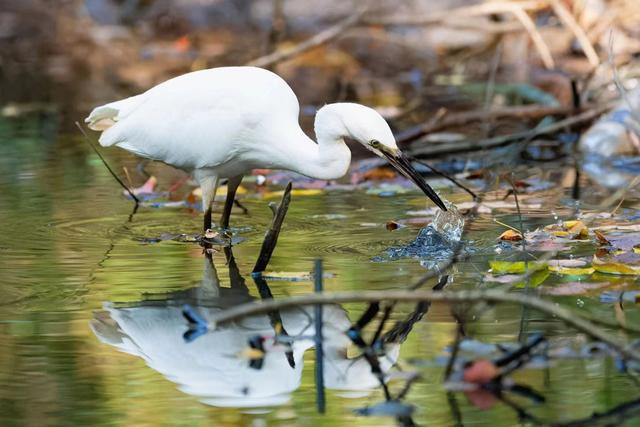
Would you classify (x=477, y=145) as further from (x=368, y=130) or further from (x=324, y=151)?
(x=368, y=130)

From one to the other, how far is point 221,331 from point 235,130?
74.0 inches

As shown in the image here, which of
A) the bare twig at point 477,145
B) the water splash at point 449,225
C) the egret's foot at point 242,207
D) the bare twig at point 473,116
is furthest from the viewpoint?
the bare twig at point 473,116

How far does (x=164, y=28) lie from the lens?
1914 centimetres

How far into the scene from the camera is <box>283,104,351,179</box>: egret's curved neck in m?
5.90

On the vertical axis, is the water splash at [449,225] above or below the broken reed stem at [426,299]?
below

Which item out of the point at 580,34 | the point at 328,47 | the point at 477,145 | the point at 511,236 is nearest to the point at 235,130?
the point at 511,236

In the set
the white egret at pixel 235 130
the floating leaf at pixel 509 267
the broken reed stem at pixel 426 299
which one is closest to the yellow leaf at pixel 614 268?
the floating leaf at pixel 509 267

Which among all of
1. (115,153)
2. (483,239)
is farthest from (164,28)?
(483,239)

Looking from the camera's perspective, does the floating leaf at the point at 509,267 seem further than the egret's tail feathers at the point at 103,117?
No

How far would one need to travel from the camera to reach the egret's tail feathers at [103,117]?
6.83m

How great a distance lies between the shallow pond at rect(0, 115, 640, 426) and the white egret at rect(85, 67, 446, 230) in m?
0.38

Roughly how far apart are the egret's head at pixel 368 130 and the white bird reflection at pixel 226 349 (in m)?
0.92

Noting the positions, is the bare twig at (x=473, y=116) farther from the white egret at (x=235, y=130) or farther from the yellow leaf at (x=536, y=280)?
the yellow leaf at (x=536, y=280)

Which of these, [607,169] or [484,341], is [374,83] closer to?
[607,169]
